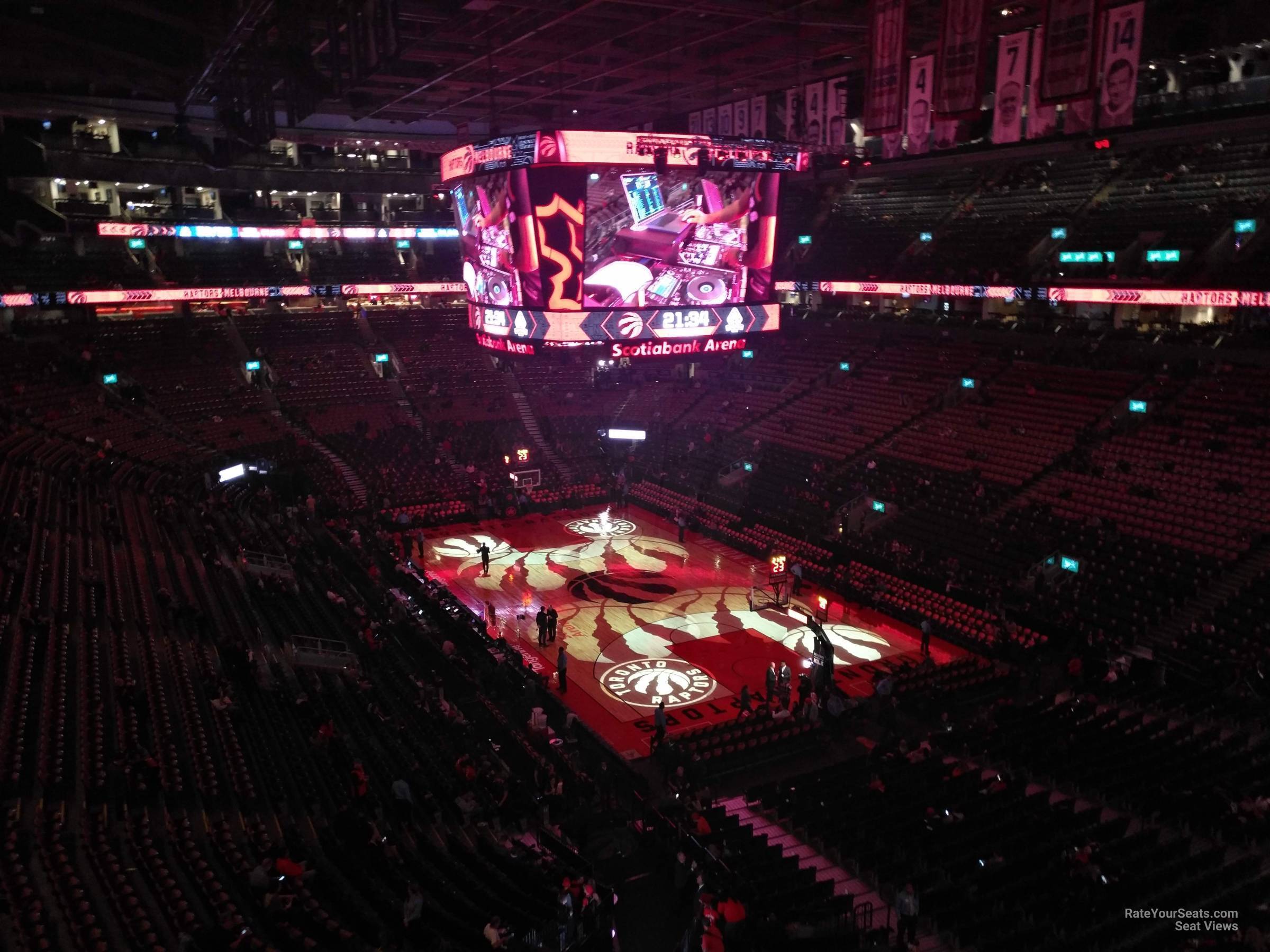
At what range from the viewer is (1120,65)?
636 inches

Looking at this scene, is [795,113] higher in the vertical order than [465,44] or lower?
lower

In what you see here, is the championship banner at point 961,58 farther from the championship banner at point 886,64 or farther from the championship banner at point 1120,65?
the championship banner at point 1120,65

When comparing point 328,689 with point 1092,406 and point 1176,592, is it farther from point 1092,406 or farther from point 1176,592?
point 1092,406

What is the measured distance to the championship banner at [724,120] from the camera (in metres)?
29.4

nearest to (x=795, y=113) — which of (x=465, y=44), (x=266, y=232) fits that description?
(x=465, y=44)

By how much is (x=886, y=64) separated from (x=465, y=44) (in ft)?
34.3

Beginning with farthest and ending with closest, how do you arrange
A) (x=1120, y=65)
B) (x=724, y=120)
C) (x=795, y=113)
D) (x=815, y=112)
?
(x=724, y=120) → (x=795, y=113) → (x=815, y=112) → (x=1120, y=65)

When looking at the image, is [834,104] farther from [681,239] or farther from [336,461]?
[336,461]

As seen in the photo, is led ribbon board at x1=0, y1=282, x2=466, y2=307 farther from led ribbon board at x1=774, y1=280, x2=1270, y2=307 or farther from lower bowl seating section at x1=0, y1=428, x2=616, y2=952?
lower bowl seating section at x1=0, y1=428, x2=616, y2=952

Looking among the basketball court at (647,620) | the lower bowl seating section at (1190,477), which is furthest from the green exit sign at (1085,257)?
the basketball court at (647,620)

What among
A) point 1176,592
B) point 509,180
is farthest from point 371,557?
point 1176,592

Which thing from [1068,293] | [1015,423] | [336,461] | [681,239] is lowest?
[336,461]

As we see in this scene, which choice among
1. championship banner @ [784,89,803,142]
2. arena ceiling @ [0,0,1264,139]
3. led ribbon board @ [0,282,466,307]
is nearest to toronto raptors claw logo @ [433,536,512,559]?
led ribbon board @ [0,282,466,307]

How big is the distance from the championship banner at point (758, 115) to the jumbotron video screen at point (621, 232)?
7.60m
